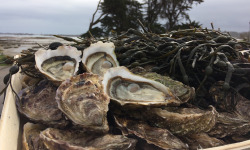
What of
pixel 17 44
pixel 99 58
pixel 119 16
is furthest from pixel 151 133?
pixel 17 44

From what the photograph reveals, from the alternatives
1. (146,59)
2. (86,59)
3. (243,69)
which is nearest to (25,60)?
(86,59)

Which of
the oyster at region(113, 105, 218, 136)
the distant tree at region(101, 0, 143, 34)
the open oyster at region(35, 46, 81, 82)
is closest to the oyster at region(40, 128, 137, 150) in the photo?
the oyster at region(113, 105, 218, 136)

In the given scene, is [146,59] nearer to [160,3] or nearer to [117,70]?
[117,70]

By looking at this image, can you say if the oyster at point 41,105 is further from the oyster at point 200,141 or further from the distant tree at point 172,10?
the distant tree at point 172,10

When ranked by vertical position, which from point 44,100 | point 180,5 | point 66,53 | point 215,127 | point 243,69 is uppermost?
point 180,5

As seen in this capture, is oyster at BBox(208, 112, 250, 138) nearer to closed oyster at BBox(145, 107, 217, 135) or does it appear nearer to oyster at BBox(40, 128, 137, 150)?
closed oyster at BBox(145, 107, 217, 135)

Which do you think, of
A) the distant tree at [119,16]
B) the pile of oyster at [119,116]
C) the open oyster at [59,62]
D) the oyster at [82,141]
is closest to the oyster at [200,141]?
the pile of oyster at [119,116]
